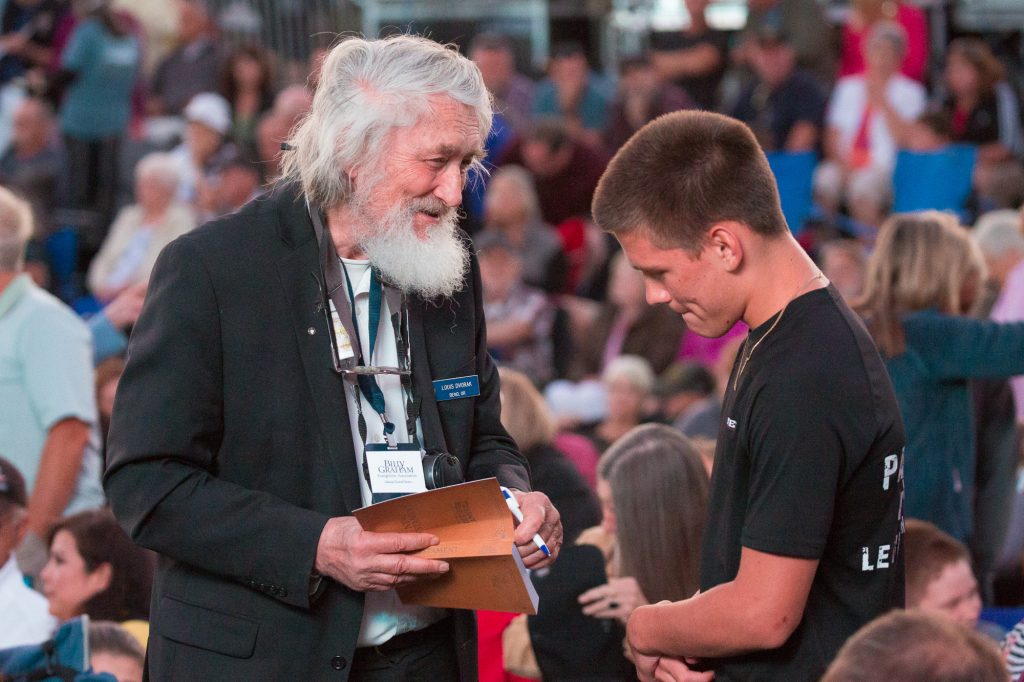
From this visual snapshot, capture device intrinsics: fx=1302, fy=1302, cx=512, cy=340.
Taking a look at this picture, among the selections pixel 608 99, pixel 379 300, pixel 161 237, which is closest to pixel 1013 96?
pixel 608 99

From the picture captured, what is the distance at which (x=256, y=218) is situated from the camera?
2482mm

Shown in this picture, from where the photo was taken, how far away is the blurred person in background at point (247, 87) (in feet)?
31.0

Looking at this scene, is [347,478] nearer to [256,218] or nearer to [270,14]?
[256,218]

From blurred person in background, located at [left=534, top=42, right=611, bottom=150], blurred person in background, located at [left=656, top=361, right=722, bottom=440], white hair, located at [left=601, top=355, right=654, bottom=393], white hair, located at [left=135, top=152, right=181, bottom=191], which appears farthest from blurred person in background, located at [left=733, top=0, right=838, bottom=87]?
white hair, located at [left=135, top=152, right=181, bottom=191]

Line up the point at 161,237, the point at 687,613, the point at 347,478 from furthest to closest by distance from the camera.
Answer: the point at 161,237
the point at 347,478
the point at 687,613

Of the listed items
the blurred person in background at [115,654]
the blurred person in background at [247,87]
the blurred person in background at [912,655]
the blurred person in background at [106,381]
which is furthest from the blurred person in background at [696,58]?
the blurred person in background at [912,655]

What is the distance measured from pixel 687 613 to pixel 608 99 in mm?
7783

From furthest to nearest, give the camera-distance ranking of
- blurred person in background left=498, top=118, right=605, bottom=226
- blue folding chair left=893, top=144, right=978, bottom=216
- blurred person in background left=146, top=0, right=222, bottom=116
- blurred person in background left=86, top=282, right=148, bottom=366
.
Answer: blurred person in background left=146, top=0, right=222, bottom=116 → blurred person in background left=498, top=118, right=605, bottom=226 → blue folding chair left=893, top=144, right=978, bottom=216 → blurred person in background left=86, top=282, right=148, bottom=366

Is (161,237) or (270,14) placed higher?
(270,14)

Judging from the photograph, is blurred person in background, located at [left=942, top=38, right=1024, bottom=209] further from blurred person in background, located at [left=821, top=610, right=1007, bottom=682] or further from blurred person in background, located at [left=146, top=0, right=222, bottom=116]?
blurred person in background, located at [left=821, top=610, right=1007, bottom=682]

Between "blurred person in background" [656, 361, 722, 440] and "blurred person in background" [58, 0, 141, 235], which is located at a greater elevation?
"blurred person in background" [58, 0, 141, 235]

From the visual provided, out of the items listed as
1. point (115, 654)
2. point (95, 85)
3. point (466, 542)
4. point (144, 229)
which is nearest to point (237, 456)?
point (466, 542)

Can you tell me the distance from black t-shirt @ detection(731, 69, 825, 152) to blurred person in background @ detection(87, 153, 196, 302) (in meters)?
3.76

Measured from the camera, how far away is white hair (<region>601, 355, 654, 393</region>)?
6.38 metres
